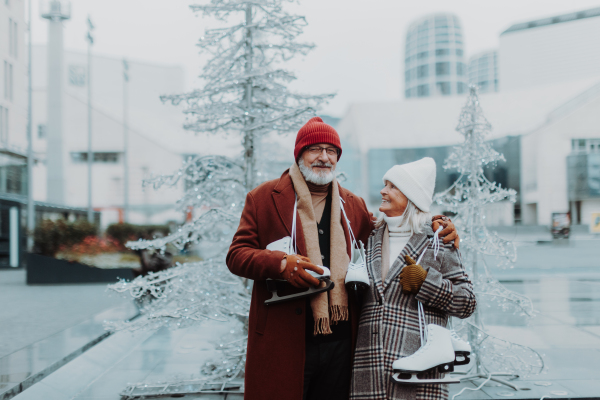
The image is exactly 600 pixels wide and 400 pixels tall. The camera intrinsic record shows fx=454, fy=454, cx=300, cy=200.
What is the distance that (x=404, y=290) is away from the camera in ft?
6.29

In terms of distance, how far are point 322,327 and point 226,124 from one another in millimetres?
2590

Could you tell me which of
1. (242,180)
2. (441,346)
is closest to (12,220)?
(242,180)

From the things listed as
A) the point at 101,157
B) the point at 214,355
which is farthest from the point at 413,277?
the point at 101,157

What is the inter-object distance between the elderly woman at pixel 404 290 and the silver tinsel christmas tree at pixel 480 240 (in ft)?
7.40

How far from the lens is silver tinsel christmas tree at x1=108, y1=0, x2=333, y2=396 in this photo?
3869mm

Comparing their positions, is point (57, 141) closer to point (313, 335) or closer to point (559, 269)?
point (559, 269)

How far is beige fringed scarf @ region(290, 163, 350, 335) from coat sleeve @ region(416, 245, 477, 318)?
349 mm

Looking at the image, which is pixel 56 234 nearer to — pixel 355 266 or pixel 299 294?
pixel 299 294

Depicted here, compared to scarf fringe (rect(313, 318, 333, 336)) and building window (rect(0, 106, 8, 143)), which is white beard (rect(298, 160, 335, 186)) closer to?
scarf fringe (rect(313, 318, 333, 336))

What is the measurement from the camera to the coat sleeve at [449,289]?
6.01 feet

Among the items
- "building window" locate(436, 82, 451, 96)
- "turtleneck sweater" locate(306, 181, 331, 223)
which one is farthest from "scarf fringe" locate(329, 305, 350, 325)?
"building window" locate(436, 82, 451, 96)

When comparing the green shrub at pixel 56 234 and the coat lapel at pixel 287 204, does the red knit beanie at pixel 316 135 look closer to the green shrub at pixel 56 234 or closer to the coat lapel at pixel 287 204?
the coat lapel at pixel 287 204

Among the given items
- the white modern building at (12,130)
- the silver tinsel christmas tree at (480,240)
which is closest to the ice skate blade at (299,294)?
the silver tinsel christmas tree at (480,240)

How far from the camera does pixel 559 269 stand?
1373 cm
